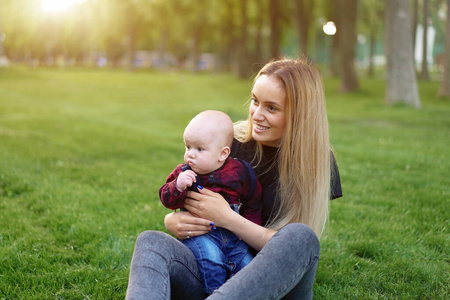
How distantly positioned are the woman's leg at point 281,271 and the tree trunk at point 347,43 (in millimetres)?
19004

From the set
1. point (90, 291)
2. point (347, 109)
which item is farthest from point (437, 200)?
point (347, 109)

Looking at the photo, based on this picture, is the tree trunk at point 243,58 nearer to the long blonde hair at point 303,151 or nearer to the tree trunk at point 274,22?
the tree trunk at point 274,22

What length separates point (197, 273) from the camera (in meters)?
2.78

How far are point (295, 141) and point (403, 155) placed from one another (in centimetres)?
566

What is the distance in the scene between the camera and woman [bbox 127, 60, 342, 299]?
246 cm

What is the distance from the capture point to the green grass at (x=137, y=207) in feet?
11.4

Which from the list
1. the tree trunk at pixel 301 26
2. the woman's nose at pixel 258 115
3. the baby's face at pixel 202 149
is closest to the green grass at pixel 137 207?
the baby's face at pixel 202 149

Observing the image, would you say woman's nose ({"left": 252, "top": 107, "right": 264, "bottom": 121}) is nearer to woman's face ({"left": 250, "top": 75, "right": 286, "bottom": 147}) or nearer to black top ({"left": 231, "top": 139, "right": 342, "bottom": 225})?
woman's face ({"left": 250, "top": 75, "right": 286, "bottom": 147})

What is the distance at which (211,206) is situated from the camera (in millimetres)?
2729

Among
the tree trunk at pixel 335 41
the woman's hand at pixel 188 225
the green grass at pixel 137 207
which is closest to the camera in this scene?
the woman's hand at pixel 188 225

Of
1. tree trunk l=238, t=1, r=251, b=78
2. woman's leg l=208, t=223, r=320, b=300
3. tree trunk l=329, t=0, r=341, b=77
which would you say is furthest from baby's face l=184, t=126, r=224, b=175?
tree trunk l=238, t=1, r=251, b=78

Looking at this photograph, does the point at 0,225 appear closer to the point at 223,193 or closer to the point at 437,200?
the point at 223,193

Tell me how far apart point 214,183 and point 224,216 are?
216 millimetres

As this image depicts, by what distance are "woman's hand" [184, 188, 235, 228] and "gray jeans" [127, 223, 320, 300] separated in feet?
0.77
